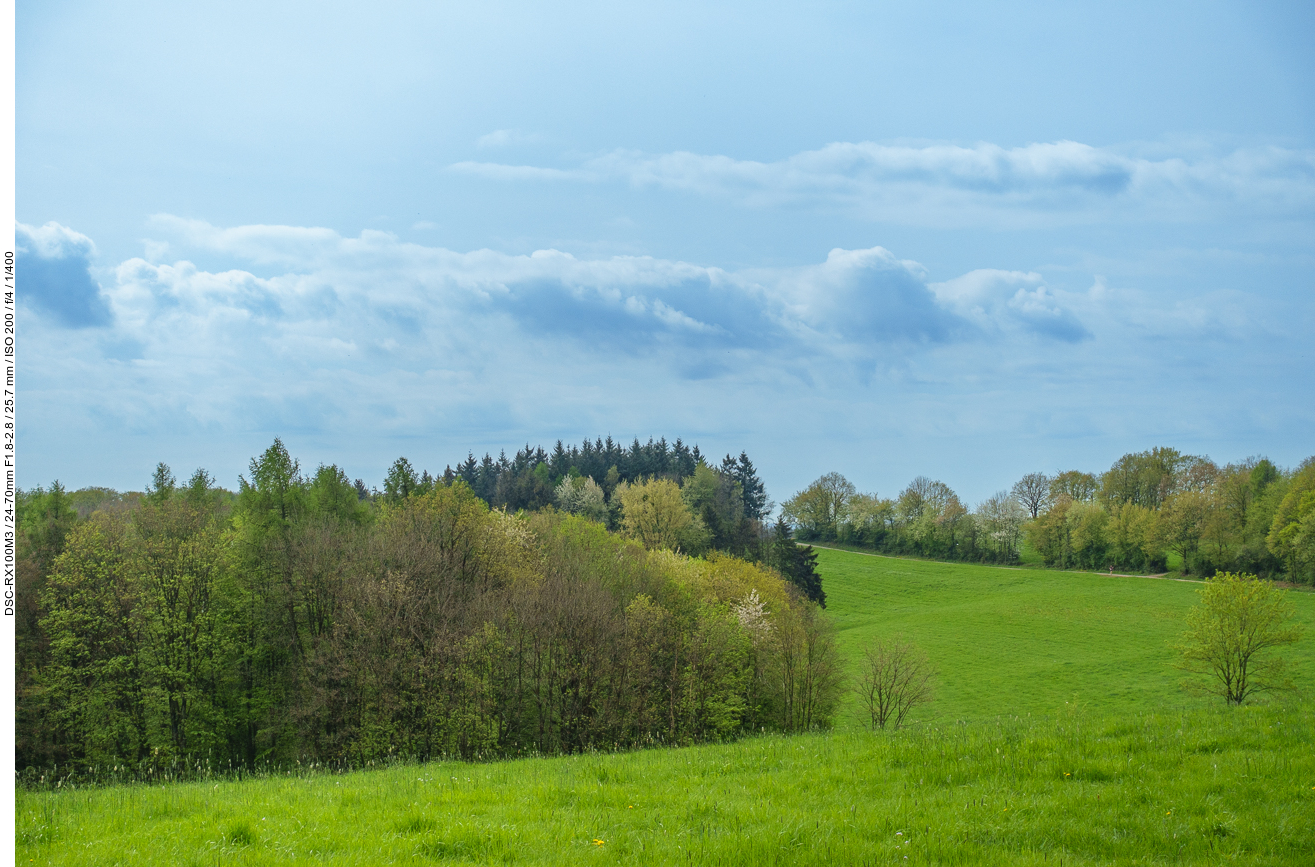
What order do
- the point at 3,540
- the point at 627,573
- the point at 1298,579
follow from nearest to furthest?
the point at 3,540, the point at 627,573, the point at 1298,579

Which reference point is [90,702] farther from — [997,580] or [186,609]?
[997,580]

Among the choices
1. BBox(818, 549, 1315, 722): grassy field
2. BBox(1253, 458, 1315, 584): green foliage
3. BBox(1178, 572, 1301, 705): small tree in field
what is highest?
BBox(1253, 458, 1315, 584): green foliage

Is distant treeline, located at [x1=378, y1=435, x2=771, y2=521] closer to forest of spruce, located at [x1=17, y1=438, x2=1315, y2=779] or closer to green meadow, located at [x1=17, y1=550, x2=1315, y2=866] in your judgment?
forest of spruce, located at [x1=17, y1=438, x2=1315, y2=779]

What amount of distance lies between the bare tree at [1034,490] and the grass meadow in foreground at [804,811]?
142 m

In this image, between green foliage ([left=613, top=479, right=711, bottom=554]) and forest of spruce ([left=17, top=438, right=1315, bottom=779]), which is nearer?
forest of spruce ([left=17, top=438, right=1315, bottom=779])

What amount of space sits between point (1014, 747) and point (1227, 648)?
61405mm

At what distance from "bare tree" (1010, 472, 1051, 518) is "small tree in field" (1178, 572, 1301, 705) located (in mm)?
84959

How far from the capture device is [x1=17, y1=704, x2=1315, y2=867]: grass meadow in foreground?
7980 millimetres

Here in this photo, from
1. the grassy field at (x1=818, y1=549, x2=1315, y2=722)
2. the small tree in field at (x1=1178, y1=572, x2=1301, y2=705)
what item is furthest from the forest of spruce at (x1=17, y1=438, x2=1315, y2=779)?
the small tree in field at (x1=1178, y1=572, x2=1301, y2=705)

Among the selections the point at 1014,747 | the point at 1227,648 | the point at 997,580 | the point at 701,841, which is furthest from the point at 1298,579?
the point at 701,841

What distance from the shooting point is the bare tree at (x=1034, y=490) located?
14312cm

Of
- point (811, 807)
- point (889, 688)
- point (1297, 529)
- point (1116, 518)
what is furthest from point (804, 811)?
point (1116, 518)

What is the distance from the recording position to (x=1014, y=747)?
11539mm

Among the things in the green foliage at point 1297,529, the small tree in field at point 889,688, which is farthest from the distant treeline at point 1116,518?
the small tree in field at point 889,688
